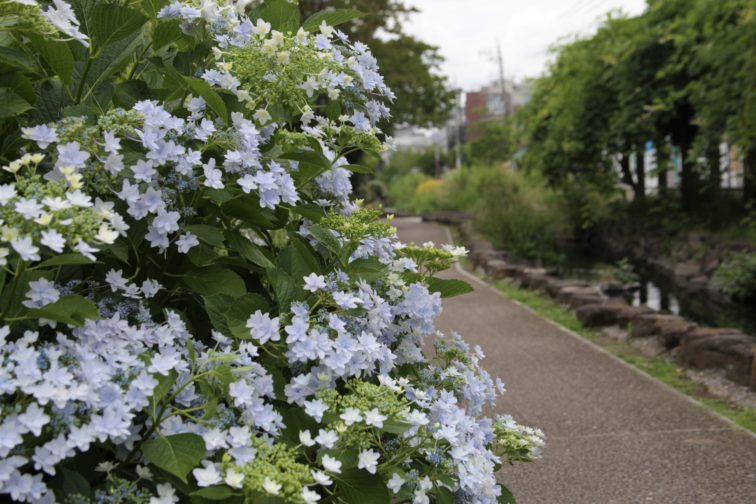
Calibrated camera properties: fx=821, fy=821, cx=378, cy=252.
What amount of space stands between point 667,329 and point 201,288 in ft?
19.5

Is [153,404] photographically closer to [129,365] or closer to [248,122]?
[129,365]

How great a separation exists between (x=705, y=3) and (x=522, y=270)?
493 cm

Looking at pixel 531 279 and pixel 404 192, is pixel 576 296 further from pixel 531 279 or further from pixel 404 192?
pixel 404 192

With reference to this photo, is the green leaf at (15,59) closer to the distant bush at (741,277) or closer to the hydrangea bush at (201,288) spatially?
the hydrangea bush at (201,288)

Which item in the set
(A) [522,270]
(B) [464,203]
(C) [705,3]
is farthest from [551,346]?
(B) [464,203]

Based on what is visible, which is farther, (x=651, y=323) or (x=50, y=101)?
(x=651, y=323)

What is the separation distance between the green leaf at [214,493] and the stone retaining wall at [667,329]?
501 cm

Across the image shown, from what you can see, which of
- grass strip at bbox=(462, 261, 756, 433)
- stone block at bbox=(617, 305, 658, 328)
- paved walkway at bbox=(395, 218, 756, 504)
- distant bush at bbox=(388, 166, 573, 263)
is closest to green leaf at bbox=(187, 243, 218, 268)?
paved walkway at bbox=(395, 218, 756, 504)

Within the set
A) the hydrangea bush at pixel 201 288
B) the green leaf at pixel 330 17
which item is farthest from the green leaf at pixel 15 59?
the green leaf at pixel 330 17

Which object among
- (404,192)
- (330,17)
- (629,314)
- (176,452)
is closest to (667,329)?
(629,314)

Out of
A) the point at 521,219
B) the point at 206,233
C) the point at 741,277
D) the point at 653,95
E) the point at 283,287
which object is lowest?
the point at 741,277

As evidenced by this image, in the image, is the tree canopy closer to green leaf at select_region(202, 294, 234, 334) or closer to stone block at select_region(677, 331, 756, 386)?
stone block at select_region(677, 331, 756, 386)

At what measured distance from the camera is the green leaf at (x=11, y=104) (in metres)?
1.55

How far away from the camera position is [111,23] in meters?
1.68
